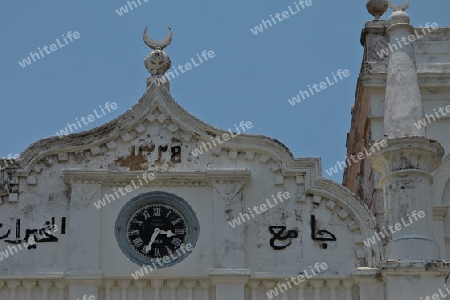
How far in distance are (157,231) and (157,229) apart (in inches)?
1.3

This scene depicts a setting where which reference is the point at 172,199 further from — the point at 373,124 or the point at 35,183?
the point at 373,124

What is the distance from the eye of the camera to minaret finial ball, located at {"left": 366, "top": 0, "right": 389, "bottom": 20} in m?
24.9

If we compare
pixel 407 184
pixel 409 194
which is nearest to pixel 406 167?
pixel 407 184

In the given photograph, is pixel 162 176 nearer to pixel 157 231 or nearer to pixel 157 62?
pixel 157 231

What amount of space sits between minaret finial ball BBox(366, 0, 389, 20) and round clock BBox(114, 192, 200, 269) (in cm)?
528

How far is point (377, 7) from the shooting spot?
24922 millimetres

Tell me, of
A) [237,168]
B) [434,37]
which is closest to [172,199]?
[237,168]

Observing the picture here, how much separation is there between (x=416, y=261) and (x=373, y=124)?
347 cm

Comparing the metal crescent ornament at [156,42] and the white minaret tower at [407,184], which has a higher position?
the metal crescent ornament at [156,42]

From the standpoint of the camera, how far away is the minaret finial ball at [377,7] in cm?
2486

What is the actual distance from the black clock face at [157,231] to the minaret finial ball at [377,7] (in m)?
5.42

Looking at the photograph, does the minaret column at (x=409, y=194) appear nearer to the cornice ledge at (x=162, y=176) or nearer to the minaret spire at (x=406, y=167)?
the minaret spire at (x=406, y=167)

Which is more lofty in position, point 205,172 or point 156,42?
point 156,42

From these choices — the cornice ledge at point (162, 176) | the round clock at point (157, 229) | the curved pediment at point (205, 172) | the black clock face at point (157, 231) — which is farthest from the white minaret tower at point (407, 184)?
the black clock face at point (157, 231)
